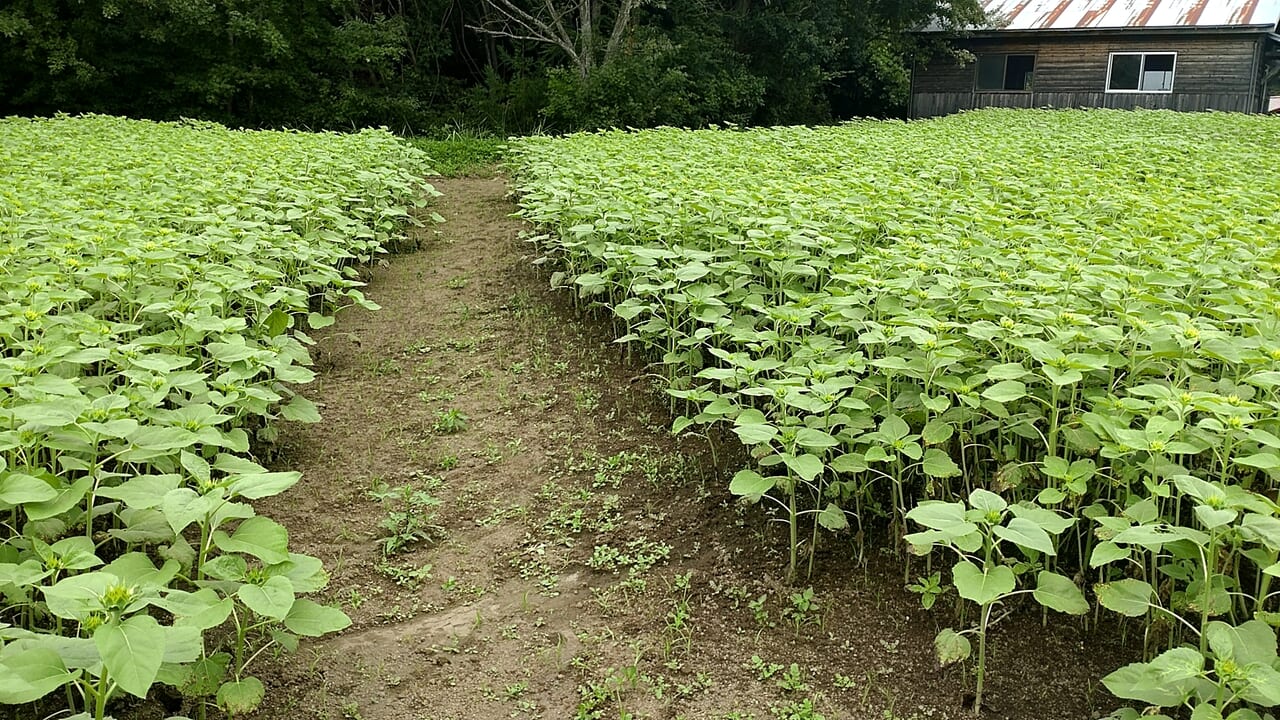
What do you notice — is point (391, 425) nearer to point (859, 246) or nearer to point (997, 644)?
point (859, 246)

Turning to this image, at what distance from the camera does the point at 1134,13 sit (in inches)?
853

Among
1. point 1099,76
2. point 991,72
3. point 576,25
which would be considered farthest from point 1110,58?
point 576,25

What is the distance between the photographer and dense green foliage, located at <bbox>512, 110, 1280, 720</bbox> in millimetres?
2285

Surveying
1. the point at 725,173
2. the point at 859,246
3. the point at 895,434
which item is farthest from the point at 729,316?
the point at 725,173

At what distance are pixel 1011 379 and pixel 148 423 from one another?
2486 mm

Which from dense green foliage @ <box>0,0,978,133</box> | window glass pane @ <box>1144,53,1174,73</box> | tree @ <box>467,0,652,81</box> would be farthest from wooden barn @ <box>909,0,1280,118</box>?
tree @ <box>467,0,652,81</box>

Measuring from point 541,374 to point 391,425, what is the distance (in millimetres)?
835

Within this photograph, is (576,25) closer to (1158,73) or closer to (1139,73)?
(1139,73)

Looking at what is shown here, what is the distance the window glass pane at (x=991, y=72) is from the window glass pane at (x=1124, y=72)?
2517 mm

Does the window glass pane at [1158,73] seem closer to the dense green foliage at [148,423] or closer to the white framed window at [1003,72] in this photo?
the white framed window at [1003,72]

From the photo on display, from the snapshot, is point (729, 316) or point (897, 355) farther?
point (729, 316)

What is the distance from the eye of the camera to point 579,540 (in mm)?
3410

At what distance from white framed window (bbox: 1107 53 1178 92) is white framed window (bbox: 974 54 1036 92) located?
6.52ft

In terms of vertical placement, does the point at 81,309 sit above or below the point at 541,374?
above
